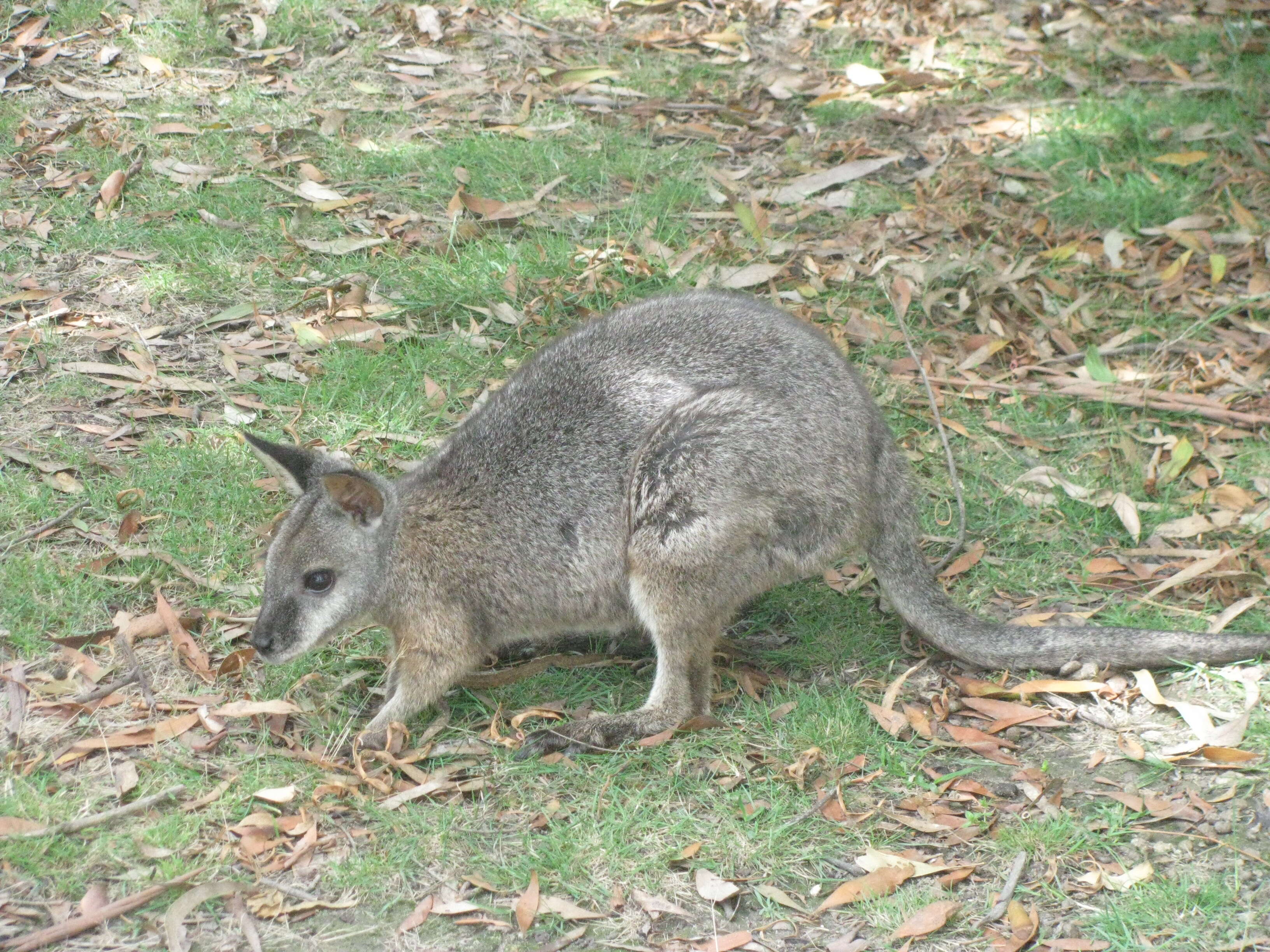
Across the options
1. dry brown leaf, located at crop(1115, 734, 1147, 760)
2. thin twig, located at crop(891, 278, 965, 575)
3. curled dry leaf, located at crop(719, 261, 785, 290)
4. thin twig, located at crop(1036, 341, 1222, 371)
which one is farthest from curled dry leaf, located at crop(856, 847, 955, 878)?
curled dry leaf, located at crop(719, 261, 785, 290)

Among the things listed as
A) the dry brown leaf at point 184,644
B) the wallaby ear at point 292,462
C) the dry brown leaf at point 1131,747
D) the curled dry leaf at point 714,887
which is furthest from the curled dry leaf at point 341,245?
the dry brown leaf at point 1131,747

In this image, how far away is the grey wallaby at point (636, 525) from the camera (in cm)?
403

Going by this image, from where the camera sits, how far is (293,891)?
342 centimetres

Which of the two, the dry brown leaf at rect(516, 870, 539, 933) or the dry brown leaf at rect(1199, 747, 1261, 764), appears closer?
the dry brown leaf at rect(516, 870, 539, 933)

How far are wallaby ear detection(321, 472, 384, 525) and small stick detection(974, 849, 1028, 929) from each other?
2.12m

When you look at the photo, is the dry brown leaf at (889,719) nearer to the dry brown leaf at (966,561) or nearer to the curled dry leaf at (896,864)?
the curled dry leaf at (896,864)

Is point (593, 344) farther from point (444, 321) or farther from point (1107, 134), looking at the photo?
point (1107, 134)

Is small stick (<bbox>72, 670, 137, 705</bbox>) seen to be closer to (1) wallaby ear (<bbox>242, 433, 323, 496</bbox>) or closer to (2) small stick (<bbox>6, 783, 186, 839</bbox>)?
(2) small stick (<bbox>6, 783, 186, 839</bbox>)

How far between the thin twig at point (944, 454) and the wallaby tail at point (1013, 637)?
11 cm

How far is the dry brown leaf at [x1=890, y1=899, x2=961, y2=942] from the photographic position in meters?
3.32

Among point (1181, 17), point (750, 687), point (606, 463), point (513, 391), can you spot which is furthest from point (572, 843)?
point (1181, 17)

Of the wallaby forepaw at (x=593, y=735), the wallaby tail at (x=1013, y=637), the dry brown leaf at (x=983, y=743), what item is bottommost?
the wallaby forepaw at (x=593, y=735)

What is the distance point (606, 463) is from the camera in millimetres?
4219

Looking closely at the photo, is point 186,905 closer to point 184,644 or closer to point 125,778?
point 125,778
